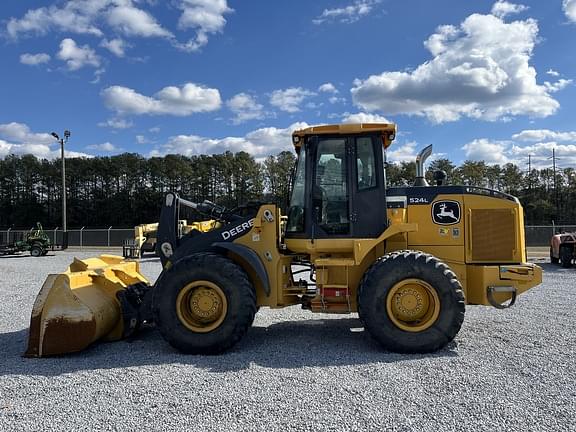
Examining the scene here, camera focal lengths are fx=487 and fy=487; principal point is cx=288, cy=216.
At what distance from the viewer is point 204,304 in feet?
20.3

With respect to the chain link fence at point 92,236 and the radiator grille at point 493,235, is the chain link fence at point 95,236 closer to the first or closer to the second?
the chain link fence at point 92,236

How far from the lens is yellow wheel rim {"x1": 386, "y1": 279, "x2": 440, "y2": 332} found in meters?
6.00

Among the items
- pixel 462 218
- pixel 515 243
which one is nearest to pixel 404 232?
pixel 462 218

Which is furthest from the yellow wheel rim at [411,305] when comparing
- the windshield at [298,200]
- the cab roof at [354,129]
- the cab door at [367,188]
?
the cab roof at [354,129]

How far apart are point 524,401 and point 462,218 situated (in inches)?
116

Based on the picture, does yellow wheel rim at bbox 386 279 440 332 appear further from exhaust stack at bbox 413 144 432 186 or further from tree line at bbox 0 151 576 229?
tree line at bbox 0 151 576 229

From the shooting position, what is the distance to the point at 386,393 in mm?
4539

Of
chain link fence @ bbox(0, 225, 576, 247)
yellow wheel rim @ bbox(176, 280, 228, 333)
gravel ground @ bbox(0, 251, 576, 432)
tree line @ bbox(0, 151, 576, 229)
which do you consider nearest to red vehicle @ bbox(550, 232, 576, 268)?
gravel ground @ bbox(0, 251, 576, 432)

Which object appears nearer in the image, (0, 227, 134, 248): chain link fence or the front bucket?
the front bucket

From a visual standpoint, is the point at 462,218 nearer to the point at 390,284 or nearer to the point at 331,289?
the point at 390,284

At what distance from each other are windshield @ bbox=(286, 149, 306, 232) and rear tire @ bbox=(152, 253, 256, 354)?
1001 mm

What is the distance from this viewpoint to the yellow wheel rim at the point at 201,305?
6136mm

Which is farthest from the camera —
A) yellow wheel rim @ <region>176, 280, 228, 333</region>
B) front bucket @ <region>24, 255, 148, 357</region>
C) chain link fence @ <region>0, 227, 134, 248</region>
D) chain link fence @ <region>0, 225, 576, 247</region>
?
chain link fence @ <region>0, 227, 134, 248</region>

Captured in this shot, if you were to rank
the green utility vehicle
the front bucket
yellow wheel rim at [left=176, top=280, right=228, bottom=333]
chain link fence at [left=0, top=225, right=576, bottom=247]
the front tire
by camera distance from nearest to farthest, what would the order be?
the front bucket → yellow wheel rim at [left=176, top=280, right=228, bottom=333] → the green utility vehicle → the front tire → chain link fence at [left=0, top=225, right=576, bottom=247]
